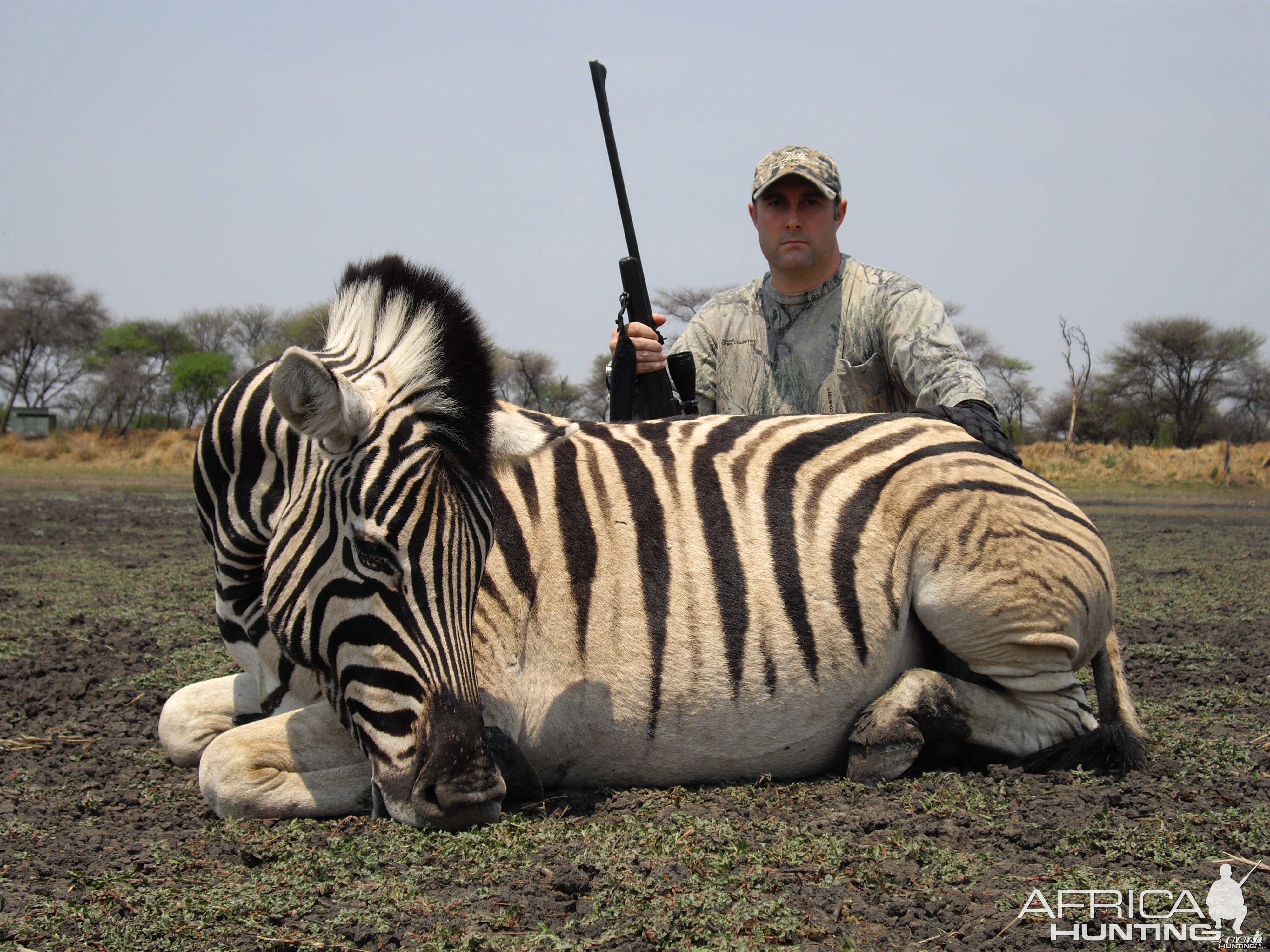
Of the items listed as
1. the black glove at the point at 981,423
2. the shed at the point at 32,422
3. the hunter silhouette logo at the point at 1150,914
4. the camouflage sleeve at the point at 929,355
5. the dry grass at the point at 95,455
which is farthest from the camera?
the shed at the point at 32,422

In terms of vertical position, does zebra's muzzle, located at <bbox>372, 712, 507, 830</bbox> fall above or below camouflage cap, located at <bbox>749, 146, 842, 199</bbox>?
below

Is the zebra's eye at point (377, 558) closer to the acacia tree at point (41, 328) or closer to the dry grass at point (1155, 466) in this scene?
the dry grass at point (1155, 466)

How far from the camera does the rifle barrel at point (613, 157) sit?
5664mm

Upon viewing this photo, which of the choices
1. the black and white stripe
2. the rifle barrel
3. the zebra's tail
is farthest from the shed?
the zebra's tail

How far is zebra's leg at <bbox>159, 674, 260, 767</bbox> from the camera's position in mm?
3893

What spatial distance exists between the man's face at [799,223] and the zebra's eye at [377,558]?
135 inches

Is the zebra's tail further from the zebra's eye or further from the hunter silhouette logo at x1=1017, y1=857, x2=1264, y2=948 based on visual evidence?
the zebra's eye

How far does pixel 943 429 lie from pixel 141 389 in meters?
50.9

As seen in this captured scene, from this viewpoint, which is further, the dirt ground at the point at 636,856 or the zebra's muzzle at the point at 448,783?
the zebra's muzzle at the point at 448,783

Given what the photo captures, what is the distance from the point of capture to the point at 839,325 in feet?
18.1

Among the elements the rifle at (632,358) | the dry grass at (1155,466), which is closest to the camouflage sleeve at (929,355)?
the rifle at (632,358)

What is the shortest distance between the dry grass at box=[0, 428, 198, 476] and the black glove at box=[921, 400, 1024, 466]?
29.0 meters

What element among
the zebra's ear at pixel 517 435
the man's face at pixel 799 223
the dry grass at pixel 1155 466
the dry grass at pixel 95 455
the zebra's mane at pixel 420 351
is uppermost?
the man's face at pixel 799 223

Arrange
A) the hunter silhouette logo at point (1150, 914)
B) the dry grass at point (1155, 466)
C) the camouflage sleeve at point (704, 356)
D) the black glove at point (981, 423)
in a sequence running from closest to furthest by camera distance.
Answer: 1. the hunter silhouette logo at point (1150, 914)
2. the black glove at point (981, 423)
3. the camouflage sleeve at point (704, 356)
4. the dry grass at point (1155, 466)
